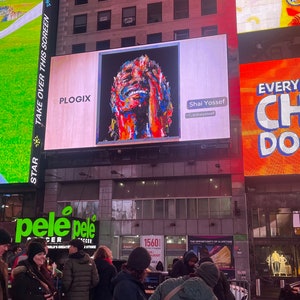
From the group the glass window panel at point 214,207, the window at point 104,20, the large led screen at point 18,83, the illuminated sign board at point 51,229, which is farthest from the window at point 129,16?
the illuminated sign board at point 51,229

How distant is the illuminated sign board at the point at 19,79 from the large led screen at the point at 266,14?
17177 mm

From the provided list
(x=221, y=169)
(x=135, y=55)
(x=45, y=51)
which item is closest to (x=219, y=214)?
(x=221, y=169)

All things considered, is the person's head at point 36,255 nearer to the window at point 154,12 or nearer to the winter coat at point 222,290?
the winter coat at point 222,290

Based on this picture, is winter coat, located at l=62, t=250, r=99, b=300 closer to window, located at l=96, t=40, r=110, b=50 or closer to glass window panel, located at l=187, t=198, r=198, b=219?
glass window panel, located at l=187, t=198, r=198, b=219

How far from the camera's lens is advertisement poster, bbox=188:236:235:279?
29422 millimetres

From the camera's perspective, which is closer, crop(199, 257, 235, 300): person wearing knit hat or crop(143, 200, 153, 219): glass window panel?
crop(199, 257, 235, 300): person wearing knit hat

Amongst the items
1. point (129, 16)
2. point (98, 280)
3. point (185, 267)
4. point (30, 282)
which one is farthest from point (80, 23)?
point (30, 282)

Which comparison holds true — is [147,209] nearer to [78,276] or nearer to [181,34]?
[181,34]

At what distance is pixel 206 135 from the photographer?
31266mm

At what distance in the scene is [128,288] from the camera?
4.16 m

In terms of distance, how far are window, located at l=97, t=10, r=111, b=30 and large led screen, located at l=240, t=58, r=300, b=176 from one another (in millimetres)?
13174

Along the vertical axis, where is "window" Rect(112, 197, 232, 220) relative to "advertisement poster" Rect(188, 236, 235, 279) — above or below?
above

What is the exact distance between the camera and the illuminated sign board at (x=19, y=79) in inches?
1368

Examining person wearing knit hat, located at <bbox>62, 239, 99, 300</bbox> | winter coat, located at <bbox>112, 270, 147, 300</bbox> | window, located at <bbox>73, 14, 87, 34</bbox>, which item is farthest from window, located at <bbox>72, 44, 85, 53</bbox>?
winter coat, located at <bbox>112, 270, 147, 300</bbox>
